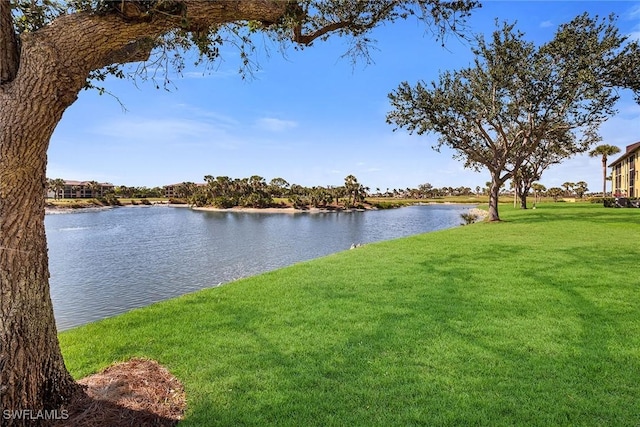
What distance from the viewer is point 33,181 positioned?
2920mm

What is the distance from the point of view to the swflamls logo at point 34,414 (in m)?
2.79

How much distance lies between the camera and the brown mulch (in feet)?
10.2

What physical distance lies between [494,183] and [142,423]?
23849 mm

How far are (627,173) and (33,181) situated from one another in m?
60.6

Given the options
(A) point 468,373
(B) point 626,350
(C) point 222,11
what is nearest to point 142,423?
→ (A) point 468,373

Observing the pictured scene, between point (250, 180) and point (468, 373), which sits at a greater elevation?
point (250, 180)

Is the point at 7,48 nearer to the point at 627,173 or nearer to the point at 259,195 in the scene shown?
the point at 627,173

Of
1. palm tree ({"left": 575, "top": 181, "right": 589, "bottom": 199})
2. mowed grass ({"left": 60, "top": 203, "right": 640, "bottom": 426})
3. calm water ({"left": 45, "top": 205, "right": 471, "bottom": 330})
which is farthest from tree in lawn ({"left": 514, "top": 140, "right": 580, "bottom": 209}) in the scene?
palm tree ({"left": 575, "top": 181, "right": 589, "bottom": 199})

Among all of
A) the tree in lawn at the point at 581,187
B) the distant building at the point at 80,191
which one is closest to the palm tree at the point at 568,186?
the tree in lawn at the point at 581,187

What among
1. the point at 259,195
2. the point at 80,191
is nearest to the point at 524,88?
the point at 259,195

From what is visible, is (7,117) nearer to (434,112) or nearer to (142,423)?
(142,423)

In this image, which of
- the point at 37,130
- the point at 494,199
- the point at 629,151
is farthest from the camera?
the point at 629,151

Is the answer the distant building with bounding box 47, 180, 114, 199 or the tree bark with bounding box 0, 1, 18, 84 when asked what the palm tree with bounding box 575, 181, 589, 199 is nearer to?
the tree bark with bounding box 0, 1, 18, 84

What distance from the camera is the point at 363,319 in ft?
18.1
